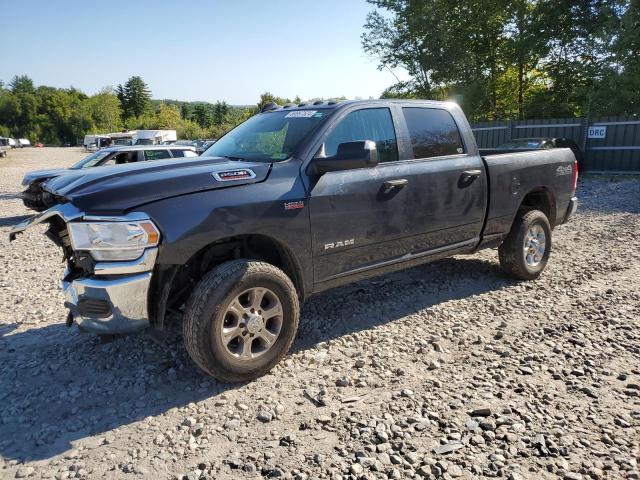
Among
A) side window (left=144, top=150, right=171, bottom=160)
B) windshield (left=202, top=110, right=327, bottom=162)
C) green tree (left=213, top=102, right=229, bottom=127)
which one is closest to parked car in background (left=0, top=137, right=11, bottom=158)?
side window (left=144, top=150, right=171, bottom=160)

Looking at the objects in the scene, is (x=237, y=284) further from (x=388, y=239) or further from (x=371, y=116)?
(x=371, y=116)

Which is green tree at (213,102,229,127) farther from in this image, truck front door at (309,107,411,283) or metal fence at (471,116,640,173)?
truck front door at (309,107,411,283)

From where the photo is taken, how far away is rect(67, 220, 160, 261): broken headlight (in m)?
2.87

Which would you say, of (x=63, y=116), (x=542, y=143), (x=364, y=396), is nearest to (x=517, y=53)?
(x=542, y=143)

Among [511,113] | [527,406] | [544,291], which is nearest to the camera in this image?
[527,406]

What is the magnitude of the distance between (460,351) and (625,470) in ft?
4.83

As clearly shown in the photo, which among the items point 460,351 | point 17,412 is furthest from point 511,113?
point 17,412

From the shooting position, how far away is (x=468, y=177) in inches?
181

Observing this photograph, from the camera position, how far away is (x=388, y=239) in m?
4.02

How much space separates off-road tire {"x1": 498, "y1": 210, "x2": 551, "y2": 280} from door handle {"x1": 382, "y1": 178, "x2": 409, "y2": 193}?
1.88 meters

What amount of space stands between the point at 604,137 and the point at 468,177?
15.8 metres

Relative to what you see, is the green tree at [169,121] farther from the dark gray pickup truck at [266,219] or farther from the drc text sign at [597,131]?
the dark gray pickup truck at [266,219]

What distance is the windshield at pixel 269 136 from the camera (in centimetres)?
379

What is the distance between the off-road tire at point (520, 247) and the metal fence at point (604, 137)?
1433cm
